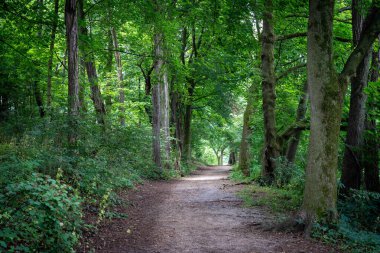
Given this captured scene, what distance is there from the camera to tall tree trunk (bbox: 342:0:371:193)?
28.5ft

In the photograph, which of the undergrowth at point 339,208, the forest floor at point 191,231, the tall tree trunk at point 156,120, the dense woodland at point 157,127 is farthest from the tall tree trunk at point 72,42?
the tall tree trunk at point 156,120

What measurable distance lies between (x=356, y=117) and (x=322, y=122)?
292cm

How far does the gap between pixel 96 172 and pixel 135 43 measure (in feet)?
35.8

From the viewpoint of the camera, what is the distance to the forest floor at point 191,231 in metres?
5.52

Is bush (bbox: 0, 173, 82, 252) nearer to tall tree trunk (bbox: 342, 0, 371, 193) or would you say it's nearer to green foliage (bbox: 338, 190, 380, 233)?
green foliage (bbox: 338, 190, 380, 233)

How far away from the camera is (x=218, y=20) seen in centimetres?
902

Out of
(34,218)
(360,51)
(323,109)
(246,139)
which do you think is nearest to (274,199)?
(323,109)

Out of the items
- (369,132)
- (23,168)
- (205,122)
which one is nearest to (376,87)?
(369,132)

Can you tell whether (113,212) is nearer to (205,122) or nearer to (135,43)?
(135,43)

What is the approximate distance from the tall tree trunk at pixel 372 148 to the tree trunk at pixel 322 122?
266cm

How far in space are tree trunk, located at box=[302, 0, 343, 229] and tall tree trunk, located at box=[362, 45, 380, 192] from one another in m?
2.66

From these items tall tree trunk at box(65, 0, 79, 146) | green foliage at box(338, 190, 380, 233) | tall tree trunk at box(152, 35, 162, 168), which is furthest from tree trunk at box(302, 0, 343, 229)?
tall tree trunk at box(152, 35, 162, 168)

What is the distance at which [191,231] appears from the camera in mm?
6609

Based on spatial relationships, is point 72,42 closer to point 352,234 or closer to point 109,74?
point 352,234
